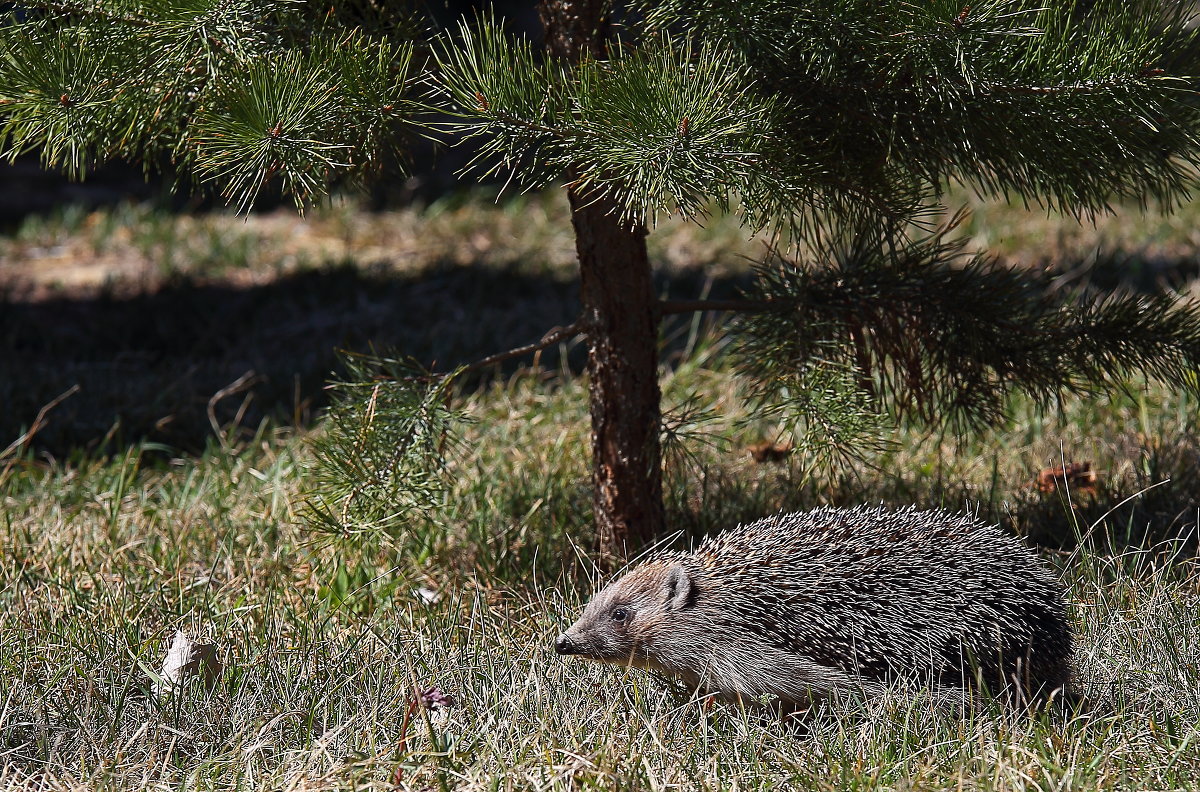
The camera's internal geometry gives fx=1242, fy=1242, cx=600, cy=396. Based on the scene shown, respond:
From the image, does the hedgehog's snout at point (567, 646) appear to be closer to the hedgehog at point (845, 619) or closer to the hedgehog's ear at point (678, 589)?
the hedgehog at point (845, 619)

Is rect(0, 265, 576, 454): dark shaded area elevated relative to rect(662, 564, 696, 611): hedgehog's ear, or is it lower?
lower

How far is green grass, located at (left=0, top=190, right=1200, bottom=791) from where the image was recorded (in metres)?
2.39

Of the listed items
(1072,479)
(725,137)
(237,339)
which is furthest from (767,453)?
(237,339)

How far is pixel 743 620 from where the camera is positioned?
2.68 meters

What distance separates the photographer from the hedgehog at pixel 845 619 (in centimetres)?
262

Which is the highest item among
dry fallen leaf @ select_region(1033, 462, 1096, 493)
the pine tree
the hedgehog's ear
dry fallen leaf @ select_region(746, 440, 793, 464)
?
the pine tree

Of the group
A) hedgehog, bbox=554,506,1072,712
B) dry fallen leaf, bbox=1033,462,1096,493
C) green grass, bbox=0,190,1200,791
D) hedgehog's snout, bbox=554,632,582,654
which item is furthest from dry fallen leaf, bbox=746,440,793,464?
hedgehog's snout, bbox=554,632,582,654

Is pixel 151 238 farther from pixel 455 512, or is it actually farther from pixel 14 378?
pixel 455 512

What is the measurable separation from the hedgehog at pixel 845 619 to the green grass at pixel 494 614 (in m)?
0.09

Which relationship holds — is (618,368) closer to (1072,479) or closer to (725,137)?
(725,137)

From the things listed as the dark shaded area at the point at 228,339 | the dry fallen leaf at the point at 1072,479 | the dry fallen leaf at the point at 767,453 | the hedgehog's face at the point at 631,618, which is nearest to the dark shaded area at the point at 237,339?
the dark shaded area at the point at 228,339

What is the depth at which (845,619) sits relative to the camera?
2646mm

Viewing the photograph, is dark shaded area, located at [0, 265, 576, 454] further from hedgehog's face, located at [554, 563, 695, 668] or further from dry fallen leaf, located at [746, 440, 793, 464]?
hedgehog's face, located at [554, 563, 695, 668]

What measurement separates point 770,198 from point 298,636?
158cm
